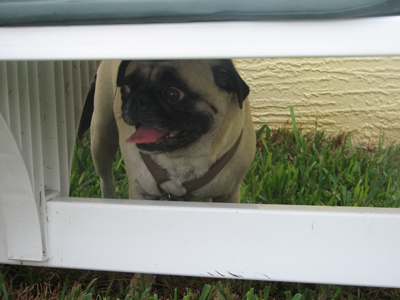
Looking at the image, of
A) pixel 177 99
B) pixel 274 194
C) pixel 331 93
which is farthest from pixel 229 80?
pixel 331 93

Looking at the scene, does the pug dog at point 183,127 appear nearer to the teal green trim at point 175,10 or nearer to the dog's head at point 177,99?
the dog's head at point 177,99

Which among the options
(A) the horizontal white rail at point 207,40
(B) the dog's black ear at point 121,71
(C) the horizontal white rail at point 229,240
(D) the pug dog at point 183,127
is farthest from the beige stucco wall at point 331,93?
(A) the horizontal white rail at point 207,40

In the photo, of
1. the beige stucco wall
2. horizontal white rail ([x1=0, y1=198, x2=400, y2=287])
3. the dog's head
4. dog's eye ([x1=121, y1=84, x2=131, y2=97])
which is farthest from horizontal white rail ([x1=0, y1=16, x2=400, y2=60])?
the beige stucco wall

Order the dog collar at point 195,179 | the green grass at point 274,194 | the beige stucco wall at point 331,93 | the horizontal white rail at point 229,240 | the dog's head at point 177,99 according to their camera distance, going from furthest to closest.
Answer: the beige stucco wall at point 331,93 < the dog collar at point 195,179 < the dog's head at point 177,99 < the green grass at point 274,194 < the horizontal white rail at point 229,240

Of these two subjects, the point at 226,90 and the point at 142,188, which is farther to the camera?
the point at 142,188

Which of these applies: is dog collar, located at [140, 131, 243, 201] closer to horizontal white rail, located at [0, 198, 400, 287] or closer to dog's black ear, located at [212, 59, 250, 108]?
dog's black ear, located at [212, 59, 250, 108]

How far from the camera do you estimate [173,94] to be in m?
1.18

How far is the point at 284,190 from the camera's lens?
71.8 inches

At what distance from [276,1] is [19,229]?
0.81 m

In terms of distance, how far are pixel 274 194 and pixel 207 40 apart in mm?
1347

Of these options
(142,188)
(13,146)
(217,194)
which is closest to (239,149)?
(217,194)

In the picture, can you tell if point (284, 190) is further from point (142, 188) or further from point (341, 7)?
point (341, 7)

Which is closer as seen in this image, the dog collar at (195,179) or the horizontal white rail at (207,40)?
the horizontal white rail at (207,40)

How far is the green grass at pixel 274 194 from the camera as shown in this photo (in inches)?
42.1
